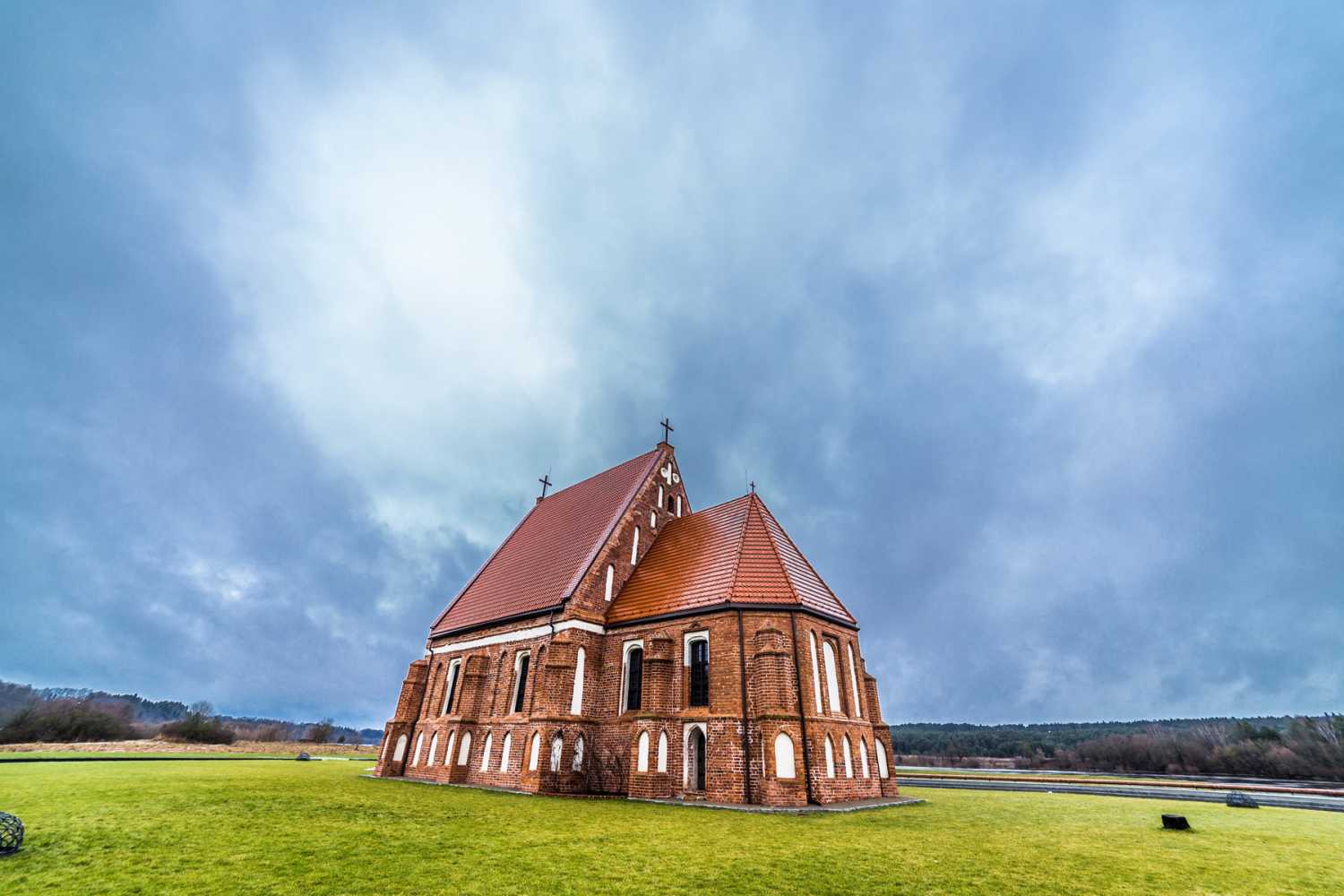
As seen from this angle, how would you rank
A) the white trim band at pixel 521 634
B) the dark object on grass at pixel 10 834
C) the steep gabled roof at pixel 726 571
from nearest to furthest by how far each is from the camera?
the dark object on grass at pixel 10 834
the steep gabled roof at pixel 726 571
the white trim band at pixel 521 634

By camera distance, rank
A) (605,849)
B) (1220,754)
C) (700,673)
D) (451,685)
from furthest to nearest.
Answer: (1220,754), (451,685), (700,673), (605,849)

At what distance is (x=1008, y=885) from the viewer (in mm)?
6754

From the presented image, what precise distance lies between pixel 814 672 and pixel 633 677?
6.20 meters

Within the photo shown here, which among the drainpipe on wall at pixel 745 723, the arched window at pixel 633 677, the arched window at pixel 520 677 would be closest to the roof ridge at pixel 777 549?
the drainpipe on wall at pixel 745 723

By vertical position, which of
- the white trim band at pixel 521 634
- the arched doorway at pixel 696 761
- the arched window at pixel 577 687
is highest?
the white trim band at pixel 521 634

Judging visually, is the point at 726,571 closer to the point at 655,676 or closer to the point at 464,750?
the point at 655,676

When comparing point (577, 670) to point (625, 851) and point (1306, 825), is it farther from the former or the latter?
point (1306, 825)

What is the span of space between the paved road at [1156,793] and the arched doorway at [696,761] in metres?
13.9

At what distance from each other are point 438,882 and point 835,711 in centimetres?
1365

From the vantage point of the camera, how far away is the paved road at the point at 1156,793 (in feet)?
60.4

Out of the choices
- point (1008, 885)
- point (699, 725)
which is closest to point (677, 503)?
point (699, 725)

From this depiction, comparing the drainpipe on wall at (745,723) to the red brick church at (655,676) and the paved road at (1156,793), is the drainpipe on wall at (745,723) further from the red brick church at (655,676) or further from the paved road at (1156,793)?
the paved road at (1156,793)

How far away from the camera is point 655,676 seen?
17.3 metres

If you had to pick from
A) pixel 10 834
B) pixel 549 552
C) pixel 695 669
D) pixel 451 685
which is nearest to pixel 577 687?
pixel 695 669
